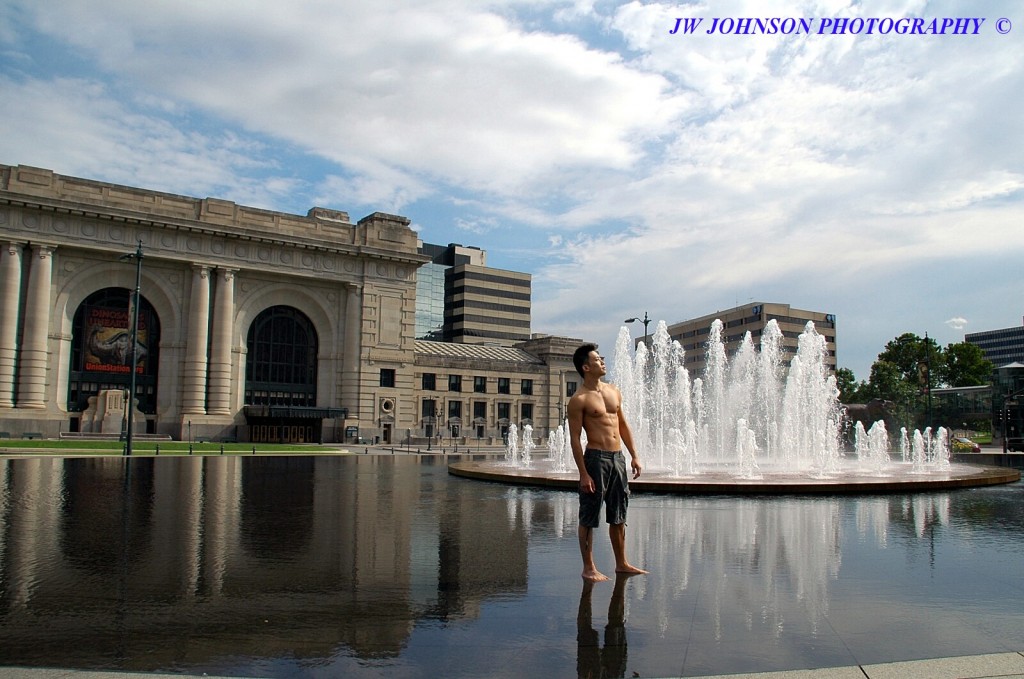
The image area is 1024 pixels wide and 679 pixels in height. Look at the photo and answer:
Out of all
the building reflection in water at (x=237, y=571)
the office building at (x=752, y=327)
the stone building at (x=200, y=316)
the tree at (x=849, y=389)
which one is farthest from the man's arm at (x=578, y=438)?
the office building at (x=752, y=327)

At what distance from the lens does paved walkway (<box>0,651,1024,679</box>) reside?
15.2ft

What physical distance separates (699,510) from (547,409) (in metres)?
73.1

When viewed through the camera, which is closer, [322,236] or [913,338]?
[322,236]

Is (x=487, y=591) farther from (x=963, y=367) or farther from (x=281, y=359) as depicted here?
(x=963, y=367)

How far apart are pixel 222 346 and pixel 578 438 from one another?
5525 centimetres

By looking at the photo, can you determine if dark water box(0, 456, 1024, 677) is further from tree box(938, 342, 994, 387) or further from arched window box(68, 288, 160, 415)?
tree box(938, 342, 994, 387)

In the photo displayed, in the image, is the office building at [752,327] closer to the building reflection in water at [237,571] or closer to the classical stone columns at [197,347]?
the classical stone columns at [197,347]

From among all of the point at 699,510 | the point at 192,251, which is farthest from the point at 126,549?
the point at 192,251

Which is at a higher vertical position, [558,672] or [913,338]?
[913,338]

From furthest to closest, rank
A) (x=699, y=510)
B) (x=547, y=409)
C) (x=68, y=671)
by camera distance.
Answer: (x=547, y=409), (x=699, y=510), (x=68, y=671)

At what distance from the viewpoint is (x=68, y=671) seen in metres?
4.70

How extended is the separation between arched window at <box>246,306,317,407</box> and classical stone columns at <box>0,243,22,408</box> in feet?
52.9

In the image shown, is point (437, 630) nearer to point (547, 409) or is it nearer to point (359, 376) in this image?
point (359, 376)

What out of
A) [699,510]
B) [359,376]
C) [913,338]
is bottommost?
[699,510]
